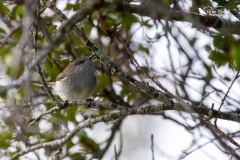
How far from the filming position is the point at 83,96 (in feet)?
19.6

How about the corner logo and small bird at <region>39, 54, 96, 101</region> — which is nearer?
the corner logo

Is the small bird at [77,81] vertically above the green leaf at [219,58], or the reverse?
the green leaf at [219,58]

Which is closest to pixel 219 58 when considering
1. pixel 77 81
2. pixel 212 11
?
pixel 212 11

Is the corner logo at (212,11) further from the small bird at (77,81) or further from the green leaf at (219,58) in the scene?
the small bird at (77,81)

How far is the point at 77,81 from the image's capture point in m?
6.27

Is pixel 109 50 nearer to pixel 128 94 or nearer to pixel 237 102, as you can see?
pixel 128 94

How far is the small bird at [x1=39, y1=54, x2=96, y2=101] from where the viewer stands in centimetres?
587

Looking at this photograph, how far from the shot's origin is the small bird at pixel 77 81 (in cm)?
587

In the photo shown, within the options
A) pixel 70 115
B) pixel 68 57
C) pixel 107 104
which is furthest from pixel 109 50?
pixel 107 104

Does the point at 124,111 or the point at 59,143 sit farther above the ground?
the point at 124,111

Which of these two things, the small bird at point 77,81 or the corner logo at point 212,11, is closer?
the corner logo at point 212,11

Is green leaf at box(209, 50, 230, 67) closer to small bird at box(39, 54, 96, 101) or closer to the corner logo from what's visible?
the corner logo

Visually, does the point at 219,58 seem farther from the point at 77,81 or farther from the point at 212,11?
the point at 77,81

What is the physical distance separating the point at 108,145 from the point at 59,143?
117 cm
